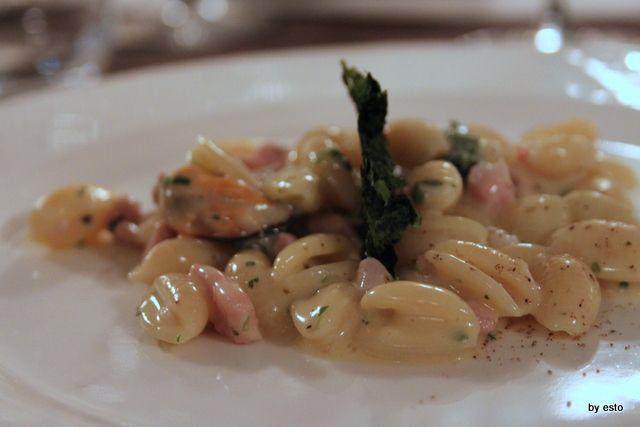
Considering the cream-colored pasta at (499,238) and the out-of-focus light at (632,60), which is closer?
the cream-colored pasta at (499,238)

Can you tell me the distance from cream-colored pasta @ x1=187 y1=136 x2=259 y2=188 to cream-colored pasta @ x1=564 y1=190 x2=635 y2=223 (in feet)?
2.53

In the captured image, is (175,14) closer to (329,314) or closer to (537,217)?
(537,217)

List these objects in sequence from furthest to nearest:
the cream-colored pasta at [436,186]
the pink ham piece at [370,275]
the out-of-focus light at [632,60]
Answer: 1. the out-of-focus light at [632,60]
2. the cream-colored pasta at [436,186]
3. the pink ham piece at [370,275]

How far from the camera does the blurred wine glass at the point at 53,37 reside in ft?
12.0

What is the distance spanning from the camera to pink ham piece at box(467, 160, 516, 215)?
2.02m

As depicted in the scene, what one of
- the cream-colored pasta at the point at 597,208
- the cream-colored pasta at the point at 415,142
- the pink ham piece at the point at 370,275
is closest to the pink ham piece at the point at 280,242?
the pink ham piece at the point at 370,275

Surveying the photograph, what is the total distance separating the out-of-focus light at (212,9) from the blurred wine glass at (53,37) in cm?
84

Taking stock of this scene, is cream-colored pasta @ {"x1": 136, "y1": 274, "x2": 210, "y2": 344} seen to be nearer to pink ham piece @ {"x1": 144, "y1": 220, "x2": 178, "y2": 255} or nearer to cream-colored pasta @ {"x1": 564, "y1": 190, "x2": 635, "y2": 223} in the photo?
pink ham piece @ {"x1": 144, "y1": 220, "x2": 178, "y2": 255}

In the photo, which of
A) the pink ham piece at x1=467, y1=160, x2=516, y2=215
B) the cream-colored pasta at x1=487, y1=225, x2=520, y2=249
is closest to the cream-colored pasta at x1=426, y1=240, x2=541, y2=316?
the cream-colored pasta at x1=487, y1=225, x2=520, y2=249

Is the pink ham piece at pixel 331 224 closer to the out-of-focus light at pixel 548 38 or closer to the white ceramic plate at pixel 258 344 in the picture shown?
the white ceramic plate at pixel 258 344

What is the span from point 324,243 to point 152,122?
51.7 inches

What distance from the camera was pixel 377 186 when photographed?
73.1 inches

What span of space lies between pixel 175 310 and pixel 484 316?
0.64 m

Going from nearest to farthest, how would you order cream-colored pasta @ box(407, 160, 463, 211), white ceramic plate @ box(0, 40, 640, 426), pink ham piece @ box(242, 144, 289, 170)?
white ceramic plate @ box(0, 40, 640, 426) < cream-colored pasta @ box(407, 160, 463, 211) < pink ham piece @ box(242, 144, 289, 170)
